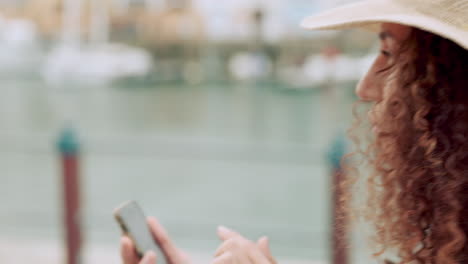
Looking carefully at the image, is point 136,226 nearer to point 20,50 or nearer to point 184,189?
point 184,189

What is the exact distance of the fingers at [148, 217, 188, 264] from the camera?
1186 millimetres

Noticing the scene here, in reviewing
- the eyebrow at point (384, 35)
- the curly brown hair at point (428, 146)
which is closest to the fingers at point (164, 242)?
the curly brown hair at point (428, 146)

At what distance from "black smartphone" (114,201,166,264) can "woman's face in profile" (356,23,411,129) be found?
42 cm

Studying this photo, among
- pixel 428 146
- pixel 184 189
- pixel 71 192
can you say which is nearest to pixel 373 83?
pixel 428 146

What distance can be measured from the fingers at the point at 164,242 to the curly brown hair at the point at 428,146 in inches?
16.1

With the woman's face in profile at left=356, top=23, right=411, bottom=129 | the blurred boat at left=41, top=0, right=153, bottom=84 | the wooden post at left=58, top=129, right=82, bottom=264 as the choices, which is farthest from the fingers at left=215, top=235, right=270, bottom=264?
the blurred boat at left=41, top=0, right=153, bottom=84

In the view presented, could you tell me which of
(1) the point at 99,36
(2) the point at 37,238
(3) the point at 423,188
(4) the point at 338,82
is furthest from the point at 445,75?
(1) the point at 99,36

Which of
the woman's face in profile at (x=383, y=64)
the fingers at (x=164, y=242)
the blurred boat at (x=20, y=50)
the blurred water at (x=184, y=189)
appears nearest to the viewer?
the woman's face in profile at (x=383, y=64)

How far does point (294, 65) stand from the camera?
458 inches

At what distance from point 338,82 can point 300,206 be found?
5028mm

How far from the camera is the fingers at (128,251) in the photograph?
1083 mm

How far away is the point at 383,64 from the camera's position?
1.02 m

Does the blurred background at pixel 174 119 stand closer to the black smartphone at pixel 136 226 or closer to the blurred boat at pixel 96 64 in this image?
the blurred boat at pixel 96 64

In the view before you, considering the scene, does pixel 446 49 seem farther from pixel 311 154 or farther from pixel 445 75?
pixel 311 154
